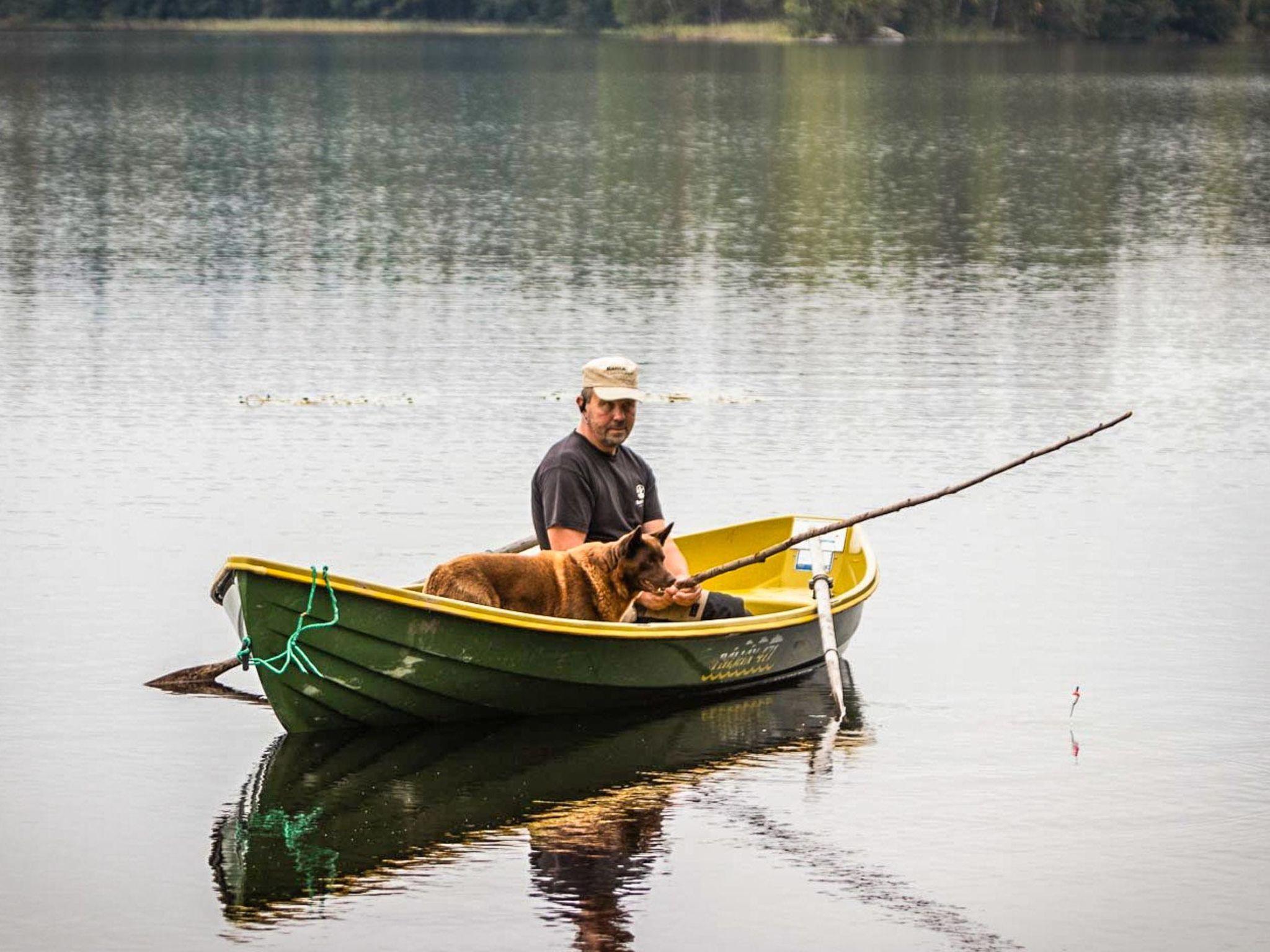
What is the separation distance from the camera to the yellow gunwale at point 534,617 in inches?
403

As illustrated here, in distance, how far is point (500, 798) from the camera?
1047 cm

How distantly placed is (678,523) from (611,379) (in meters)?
4.75

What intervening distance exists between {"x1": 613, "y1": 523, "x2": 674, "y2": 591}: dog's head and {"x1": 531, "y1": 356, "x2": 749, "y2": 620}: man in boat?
0.25 ft

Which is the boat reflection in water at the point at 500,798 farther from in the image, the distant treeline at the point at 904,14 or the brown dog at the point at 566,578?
the distant treeline at the point at 904,14

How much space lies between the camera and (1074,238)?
1361 inches

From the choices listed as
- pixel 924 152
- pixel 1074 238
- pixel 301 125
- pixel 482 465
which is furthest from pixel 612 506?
pixel 301 125

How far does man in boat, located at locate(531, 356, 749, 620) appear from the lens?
11.2 metres

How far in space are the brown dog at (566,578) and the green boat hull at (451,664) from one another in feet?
0.67

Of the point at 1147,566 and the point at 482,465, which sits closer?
the point at 1147,566

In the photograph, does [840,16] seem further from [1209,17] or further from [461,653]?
[461,653]

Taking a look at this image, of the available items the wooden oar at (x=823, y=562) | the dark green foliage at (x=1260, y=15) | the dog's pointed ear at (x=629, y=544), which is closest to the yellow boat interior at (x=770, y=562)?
the wooden oar at (x=823, y=562)

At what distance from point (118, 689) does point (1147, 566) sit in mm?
6751

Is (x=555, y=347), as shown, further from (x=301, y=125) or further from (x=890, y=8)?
(x=890, y=8)

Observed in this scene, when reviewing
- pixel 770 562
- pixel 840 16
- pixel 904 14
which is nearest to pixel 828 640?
pixel 770 562
